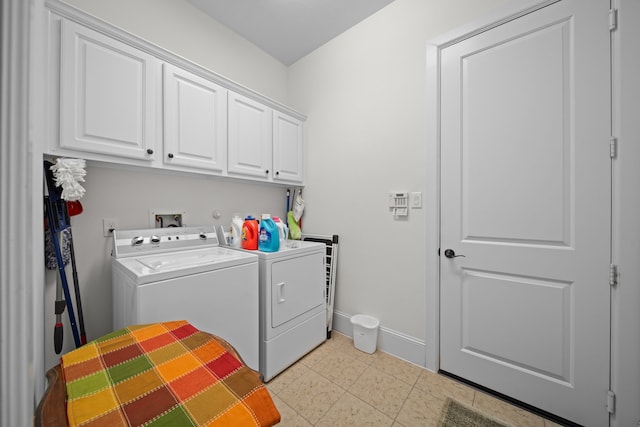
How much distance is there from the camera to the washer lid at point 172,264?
1.25m

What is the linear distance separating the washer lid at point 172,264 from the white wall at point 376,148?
3.50ft

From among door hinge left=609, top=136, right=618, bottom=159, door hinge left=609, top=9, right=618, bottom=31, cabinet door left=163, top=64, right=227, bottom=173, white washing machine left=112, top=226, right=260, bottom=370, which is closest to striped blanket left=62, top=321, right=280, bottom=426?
white washing machine left=112, top=226, right=260, bottom=370

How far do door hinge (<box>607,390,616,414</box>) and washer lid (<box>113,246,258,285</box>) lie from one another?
82.0 inches

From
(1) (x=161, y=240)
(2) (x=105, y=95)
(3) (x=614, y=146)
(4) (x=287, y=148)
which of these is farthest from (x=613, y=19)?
(1) (x=161, y=240)

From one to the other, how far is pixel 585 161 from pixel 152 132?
2.58 metres

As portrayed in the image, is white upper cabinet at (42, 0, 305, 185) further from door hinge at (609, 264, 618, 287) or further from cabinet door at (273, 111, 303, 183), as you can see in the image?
door hinge at (609, 264, 618, 287)

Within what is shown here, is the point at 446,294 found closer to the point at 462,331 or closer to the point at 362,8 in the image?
the point at 462,331

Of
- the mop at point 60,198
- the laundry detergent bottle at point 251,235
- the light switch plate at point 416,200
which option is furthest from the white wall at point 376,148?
the mop at point 60,198

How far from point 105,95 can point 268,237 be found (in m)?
1.29

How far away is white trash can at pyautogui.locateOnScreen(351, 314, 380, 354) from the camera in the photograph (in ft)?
6.70

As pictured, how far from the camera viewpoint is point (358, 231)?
2291 millimetres

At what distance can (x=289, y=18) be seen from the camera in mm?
2201

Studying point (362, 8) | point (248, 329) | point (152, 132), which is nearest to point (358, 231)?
Answer: point (248, 329)

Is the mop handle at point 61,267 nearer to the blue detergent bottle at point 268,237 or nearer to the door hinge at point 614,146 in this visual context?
the blue detergent bottle at point 268,237
